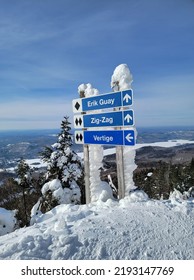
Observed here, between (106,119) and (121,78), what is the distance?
38.1 inches

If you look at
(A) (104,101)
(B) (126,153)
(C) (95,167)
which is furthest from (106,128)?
(C) (95,167)

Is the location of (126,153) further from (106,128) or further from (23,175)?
(23,175)

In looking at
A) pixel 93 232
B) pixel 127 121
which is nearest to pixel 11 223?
pixel 93 232

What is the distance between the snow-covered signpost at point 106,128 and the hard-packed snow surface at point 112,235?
1112 millimetres

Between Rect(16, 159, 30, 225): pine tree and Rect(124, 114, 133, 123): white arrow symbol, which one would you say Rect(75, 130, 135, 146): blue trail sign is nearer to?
Rect(124, 114, 133, 123): white arrow symbol

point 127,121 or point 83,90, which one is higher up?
point 83,90

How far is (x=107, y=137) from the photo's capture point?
7.33 meters

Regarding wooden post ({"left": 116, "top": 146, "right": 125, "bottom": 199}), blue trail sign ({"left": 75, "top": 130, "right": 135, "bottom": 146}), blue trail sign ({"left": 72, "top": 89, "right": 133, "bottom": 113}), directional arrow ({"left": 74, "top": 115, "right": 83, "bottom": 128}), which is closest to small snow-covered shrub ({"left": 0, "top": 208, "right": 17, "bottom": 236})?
wooden post ({"left": 116, "top": 146, "right": 125, "bottom": 199})

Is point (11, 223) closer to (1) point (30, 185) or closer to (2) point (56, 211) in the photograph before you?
(2) point (56, 211)

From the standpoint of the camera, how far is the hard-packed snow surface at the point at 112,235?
464cm

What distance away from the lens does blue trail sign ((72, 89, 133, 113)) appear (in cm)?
677

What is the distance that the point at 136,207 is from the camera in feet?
21.0

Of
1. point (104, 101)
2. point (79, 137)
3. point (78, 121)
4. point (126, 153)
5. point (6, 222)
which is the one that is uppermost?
point (104, 101)
